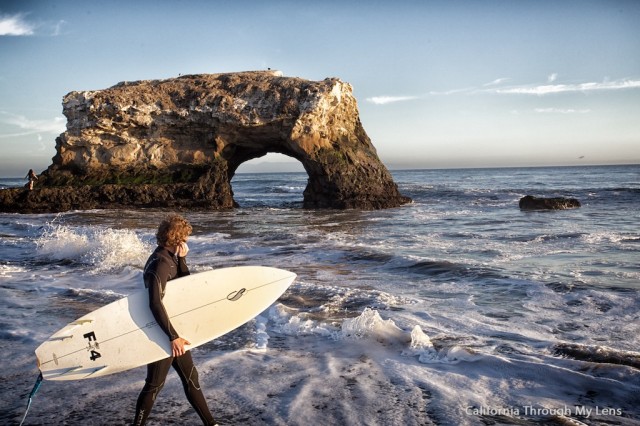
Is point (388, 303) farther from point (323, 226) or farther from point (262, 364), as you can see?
point (323, 226)

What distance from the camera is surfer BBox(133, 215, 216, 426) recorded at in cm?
351

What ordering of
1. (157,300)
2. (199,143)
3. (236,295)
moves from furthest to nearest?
(199,143) < (236,295) < (157,300)

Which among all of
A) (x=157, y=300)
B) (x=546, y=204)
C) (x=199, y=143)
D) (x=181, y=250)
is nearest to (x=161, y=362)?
(x=157, y=300)

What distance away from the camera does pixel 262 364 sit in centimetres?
506

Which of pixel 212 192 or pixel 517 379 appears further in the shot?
pixel 212 192

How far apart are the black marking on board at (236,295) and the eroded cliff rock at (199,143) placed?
65.0ft

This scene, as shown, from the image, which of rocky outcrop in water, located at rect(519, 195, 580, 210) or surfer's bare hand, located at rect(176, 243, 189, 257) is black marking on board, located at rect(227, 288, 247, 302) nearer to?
surfer's bare hand, located at rect(176, 243, 189, 257)

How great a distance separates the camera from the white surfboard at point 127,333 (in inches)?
144

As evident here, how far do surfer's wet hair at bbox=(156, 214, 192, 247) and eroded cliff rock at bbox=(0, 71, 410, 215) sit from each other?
2028 cm

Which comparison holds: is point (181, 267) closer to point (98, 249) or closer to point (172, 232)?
point (172, 232)

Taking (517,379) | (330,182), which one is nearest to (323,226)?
(330,182)

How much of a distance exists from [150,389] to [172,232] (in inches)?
43.1

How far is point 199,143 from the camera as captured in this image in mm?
26203

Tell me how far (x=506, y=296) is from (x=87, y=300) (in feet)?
20.6
